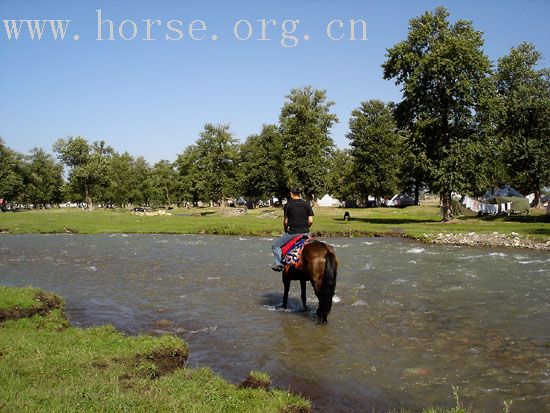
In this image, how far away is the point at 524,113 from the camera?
60250mm

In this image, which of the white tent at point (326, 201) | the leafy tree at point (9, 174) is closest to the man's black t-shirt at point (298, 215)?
the leafy tree at point (9, 174)

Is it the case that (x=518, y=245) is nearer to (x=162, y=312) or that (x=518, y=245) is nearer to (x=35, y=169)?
(x=162, y=312)

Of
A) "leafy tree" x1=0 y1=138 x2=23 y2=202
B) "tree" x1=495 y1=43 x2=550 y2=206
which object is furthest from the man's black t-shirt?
"leafy tree" x1=0 y1=138 x2=23 y2=202

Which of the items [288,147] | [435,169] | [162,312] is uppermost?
[288,147]

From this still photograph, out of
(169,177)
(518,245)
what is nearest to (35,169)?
(169,177)

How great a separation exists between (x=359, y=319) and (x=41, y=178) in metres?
149

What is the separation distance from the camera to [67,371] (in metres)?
8.68

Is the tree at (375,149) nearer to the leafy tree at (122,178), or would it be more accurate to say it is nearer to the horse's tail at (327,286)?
the leafy tree at (122,178)

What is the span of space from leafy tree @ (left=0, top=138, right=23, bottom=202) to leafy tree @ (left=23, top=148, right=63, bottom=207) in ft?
12.0

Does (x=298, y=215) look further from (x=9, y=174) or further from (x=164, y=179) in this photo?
(x=164, y=179)

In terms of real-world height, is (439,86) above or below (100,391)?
above

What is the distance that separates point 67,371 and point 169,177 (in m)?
144

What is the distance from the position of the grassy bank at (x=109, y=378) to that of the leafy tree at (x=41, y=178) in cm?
A: 13994

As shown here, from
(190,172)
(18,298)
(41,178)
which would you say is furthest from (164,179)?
(18,298)
